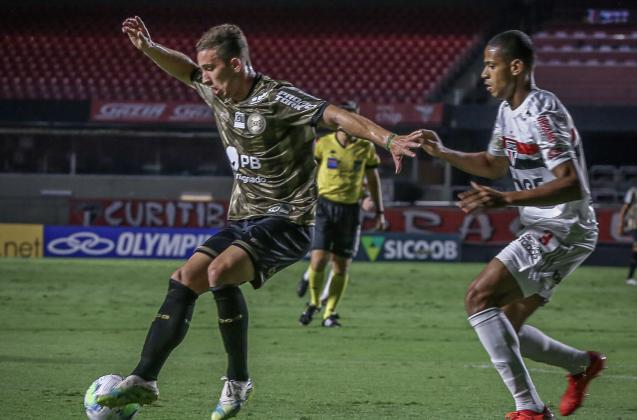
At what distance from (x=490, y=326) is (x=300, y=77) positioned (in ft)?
84.6

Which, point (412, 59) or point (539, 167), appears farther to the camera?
point (412, 59)

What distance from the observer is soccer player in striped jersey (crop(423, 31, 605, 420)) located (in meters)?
5.66

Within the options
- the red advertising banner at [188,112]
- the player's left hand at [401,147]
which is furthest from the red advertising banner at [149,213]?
the player's left hand at [401,147]

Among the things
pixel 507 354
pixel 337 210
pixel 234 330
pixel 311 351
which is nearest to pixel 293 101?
pixel 234 330

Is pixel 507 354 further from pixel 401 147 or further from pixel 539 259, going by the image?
pixel 401 147

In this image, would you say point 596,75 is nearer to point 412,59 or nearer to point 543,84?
point 543,84

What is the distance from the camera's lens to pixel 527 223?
610 cm

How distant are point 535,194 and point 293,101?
153 cm

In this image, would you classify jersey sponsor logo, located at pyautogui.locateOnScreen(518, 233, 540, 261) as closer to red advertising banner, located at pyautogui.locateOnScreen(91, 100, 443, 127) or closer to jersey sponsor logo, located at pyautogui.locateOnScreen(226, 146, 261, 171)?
jersey sponsor logo, located at pyautogui.locateOnScreen(226, 146, 261, 171)

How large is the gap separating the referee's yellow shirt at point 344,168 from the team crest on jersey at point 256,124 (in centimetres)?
650

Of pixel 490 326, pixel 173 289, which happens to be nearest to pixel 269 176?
pixel 173 289

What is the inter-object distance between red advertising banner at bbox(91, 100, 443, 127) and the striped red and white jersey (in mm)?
21712

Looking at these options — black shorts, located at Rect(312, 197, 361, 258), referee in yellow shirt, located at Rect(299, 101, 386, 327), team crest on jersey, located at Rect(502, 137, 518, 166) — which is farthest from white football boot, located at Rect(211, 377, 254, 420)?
black shorts, located at Rect(312, 197, 361, 258)

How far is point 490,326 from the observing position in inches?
228
